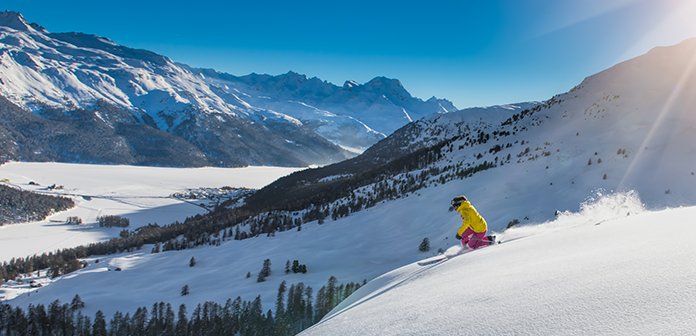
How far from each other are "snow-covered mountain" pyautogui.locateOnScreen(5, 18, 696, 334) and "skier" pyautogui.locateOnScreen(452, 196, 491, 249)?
3.43 feet

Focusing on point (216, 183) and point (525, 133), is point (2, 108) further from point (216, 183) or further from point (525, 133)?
point (525, 133)

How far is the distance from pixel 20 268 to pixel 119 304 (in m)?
32.4

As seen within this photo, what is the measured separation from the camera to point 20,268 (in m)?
33.2

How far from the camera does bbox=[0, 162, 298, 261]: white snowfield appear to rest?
57625mm

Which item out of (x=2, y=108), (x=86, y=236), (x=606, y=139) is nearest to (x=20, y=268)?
(x=86, y=236)

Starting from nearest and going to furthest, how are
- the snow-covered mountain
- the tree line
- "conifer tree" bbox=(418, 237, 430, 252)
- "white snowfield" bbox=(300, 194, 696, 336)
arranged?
→ "white snowfield" bbox=(300, 194, 696, 336) < the snow-covered mountain < the tree line < "conifer tree" bbox=(418, 237, 430, 252)

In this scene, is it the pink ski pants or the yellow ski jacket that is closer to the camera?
the yellow ski jacket

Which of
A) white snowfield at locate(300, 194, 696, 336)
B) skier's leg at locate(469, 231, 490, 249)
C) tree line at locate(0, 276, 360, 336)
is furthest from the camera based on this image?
tree line at locate(0, 276, 360, 336)

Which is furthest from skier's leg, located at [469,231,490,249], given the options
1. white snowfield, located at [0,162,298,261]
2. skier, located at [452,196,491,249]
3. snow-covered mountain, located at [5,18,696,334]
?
white snowfield, located at [0,162,298,261]

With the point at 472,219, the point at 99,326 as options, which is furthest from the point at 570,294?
the point at 99,326

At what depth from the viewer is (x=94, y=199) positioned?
97.7 meters

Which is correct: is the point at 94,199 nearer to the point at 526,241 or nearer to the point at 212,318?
the point at 212,318

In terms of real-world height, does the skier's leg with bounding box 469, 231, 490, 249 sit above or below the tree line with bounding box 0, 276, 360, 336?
above

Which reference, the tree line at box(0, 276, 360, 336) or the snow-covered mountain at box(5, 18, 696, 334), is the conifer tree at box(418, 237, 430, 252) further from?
the tree line at box(0, 276, 360, 336)
